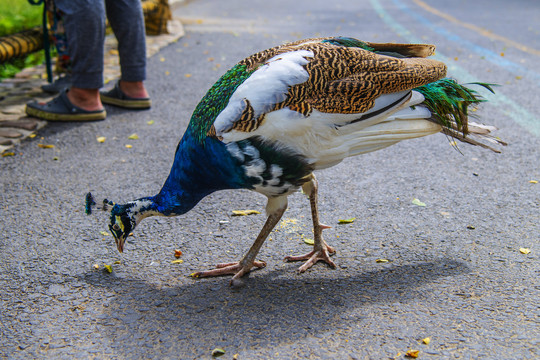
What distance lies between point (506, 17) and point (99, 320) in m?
10.3

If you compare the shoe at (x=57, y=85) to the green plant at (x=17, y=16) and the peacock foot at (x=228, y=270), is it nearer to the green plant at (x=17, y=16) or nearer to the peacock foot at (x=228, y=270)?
the green plant at (x=17, y=16)

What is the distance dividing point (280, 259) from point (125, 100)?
118 inches

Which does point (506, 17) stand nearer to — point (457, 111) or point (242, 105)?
point (457, 111)

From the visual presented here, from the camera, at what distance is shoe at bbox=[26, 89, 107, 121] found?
5023mm

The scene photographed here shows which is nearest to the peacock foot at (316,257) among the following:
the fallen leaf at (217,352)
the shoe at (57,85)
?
the fallen leaf at (217,352)

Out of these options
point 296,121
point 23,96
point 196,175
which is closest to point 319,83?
point 296,121

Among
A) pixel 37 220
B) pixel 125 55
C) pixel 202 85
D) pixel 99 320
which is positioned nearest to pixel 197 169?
pixel 99 320

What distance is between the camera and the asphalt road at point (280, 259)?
2393 mm

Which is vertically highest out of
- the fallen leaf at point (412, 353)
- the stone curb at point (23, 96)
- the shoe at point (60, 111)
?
the fallen leaf at point (412, 353)

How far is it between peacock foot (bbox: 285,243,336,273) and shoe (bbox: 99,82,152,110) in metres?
2.94

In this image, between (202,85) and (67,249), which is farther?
(202,85)

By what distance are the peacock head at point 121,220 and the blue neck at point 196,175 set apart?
0.14 m

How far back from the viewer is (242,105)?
2.58 meters

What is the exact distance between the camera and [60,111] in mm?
5031
